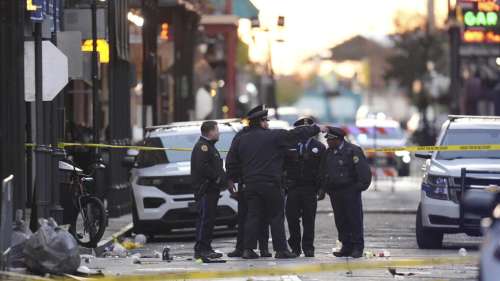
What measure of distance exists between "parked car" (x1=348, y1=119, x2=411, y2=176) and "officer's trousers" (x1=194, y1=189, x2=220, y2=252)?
2039 cm

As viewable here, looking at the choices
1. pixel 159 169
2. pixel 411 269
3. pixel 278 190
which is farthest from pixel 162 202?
pixel 411 269

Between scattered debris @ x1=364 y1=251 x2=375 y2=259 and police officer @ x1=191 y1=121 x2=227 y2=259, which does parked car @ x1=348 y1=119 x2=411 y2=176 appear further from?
police officer @ x1=191 y1=121 x2=227 y2=259

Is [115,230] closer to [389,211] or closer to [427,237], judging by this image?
[427,237]

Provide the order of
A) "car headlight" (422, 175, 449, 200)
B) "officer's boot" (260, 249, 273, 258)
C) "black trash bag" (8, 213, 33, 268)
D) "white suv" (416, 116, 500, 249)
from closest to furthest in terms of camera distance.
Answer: "black trash bag" (8, 213, 33, 268), "officer's boot" (260, 249, 273, 258), "white suv" (416, 116, 500, 249), "car headlight" (422, 175, 449, 200)

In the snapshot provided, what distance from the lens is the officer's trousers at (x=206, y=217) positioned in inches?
731

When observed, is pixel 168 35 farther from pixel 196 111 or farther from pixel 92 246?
pixel 92 246

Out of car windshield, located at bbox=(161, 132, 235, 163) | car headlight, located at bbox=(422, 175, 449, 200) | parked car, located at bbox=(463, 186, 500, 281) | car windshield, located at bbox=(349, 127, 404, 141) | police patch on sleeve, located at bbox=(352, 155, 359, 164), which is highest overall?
parked car, located at bbox=(463, 186, 500, 281)

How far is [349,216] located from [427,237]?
5.87ft

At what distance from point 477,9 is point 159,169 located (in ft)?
51.7

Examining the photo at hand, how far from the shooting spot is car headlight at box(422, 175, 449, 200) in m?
19.8

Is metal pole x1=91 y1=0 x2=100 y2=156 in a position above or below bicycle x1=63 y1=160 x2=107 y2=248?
above

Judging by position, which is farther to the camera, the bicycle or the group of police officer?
the bicycle

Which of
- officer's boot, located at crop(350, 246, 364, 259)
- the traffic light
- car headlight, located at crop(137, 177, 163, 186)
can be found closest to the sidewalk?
car headlight, located at crop(137, 177, 163, 186)

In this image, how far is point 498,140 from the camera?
20.9 meters
